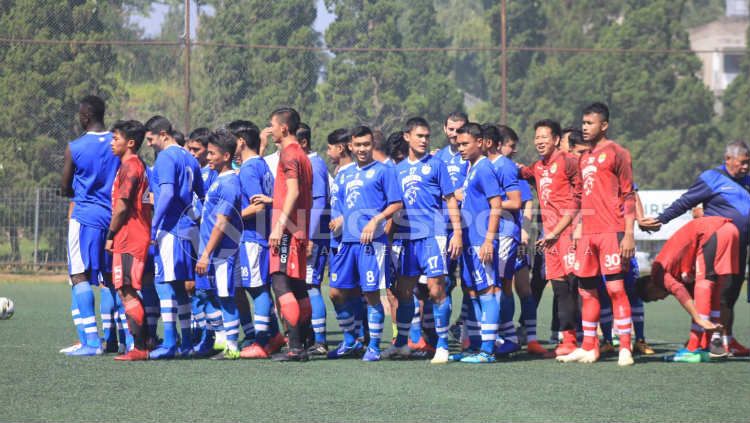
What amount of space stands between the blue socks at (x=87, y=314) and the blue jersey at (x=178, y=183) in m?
0.94

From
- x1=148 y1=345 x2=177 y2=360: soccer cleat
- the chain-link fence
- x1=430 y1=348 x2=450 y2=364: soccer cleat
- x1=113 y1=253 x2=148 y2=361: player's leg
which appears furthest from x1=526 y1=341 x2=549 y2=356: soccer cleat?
the chain-link fence

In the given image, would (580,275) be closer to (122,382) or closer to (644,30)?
(122,382)

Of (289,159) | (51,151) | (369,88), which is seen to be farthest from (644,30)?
(289,159)

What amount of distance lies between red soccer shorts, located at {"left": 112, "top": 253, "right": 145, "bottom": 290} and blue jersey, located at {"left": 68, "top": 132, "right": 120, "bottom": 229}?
592 millimetres

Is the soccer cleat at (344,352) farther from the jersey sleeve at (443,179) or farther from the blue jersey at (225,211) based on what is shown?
the jersey sleeve at (443,179)

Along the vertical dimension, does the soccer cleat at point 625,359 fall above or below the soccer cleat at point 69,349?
below

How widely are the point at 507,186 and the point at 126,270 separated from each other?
3.32 metres

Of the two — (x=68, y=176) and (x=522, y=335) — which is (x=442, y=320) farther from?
(x=68, y=176)

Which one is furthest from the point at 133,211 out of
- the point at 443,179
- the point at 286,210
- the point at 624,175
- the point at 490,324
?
the point at 624,175

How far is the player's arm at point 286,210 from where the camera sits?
8391 millimetres

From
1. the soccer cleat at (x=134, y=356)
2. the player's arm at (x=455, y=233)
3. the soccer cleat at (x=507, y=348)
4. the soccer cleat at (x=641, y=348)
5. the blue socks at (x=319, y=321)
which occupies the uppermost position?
the player's arm at (x=455, y=233)

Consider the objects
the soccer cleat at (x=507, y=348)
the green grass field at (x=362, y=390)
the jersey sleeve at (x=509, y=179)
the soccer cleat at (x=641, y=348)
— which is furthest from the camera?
the soccer cleat at (x=641, y=348)

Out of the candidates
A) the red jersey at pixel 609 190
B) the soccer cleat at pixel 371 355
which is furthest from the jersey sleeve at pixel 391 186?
the red jersey at pixel 609 190

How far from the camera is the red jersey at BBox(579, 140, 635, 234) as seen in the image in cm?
850
